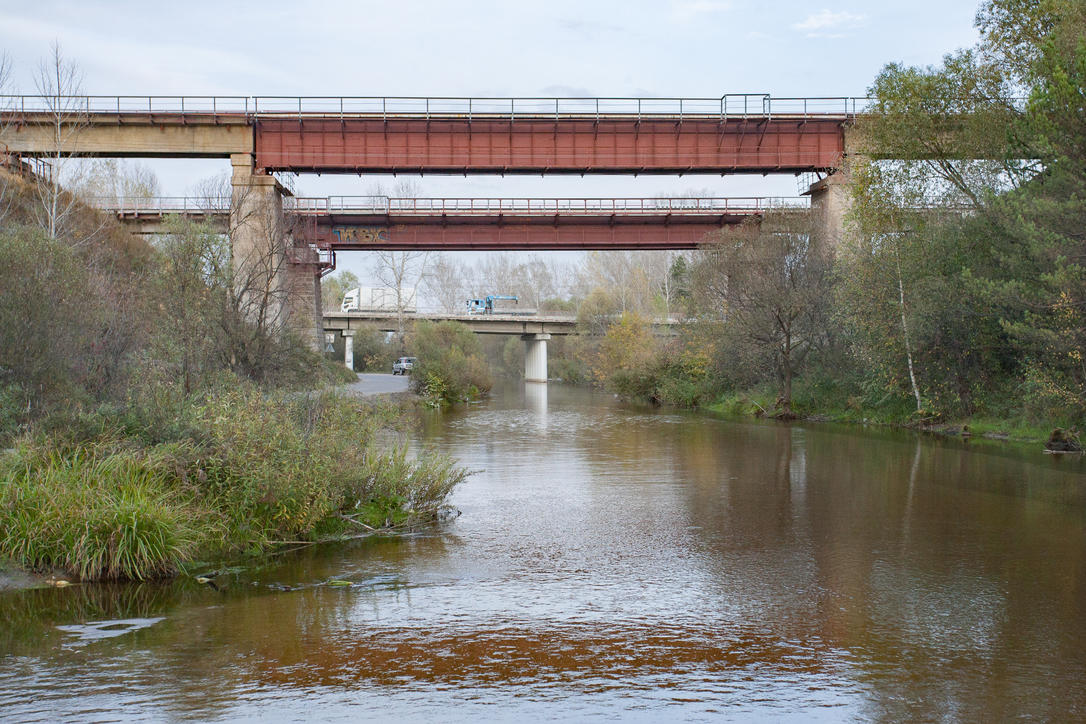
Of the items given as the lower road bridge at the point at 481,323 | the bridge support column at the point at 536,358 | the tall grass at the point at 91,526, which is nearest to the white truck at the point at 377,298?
the lower road bridge at the point at 481,323

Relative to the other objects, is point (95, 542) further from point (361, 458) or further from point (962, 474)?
point (962, 474)

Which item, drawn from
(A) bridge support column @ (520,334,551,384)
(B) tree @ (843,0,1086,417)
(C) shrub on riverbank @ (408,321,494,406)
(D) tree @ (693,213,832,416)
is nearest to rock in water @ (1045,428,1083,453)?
(B) tree @ (843,0,1086,417)

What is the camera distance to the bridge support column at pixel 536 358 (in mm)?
87062

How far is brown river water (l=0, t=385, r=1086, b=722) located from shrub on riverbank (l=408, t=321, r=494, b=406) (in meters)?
30.5

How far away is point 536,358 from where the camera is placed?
8831 centimetres

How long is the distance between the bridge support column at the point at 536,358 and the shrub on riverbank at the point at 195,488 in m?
72.4

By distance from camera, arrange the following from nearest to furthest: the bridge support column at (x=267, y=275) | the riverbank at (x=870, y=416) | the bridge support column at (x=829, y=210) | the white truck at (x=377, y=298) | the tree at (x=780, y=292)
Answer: the bridge support column at (x=267, y=275) → the riverbank at (x=870, y=416) → the tree at (x=780, y=292) → the bridge support column at (x=829, y=210) → the white truck at (x=377, y=298)

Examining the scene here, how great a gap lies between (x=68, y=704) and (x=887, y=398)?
2984cm

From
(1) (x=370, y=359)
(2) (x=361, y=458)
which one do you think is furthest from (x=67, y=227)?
(1) (x=370, y=359)

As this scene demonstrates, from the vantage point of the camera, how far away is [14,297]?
45.4 feet

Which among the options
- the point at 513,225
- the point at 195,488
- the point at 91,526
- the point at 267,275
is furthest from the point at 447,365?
the point at 91,526

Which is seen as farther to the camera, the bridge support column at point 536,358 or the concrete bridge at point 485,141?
the bridge support column at point 536,358

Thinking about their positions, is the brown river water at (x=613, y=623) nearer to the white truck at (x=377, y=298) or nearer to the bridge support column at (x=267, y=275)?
the bridge support column at (x=267, y=275)

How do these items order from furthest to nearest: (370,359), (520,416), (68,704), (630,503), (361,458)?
1. (370,359)
2. (520,416)
3. (630,503)
4. (361,458)
5. (68,704)
